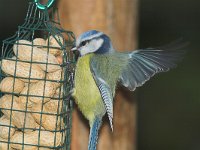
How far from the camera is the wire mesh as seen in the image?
3.51 m

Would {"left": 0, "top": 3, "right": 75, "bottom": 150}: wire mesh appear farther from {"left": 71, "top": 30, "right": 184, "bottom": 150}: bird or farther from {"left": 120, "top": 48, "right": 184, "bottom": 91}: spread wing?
{"left": 120, "top": 48, "right": 184, "bottom": 91}: spread wing

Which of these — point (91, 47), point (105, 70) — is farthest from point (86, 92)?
point (91, 47)

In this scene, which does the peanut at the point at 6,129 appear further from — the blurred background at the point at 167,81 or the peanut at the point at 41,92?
the blurred background at the point at 167,81

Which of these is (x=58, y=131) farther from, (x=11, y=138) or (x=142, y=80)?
(x=142, y=80)

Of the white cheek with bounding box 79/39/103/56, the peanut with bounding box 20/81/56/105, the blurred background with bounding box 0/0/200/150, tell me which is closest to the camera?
the peanut with bounding box 20/81/56/105

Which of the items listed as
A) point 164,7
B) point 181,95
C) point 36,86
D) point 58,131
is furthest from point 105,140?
point 164,7

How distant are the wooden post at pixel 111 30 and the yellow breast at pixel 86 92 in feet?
0.37

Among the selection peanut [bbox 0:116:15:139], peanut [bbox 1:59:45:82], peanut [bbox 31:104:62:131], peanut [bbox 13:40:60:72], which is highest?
peanut [bbox 13:40:60:72]

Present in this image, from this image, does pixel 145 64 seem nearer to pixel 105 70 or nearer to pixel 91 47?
pixel 105 70

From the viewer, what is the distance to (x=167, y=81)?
6641 millimetres

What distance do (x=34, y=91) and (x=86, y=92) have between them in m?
0.38

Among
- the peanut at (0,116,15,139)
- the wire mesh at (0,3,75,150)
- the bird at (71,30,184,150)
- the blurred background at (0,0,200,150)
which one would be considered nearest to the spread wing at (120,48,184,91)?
the bird at (71,30,184,150)

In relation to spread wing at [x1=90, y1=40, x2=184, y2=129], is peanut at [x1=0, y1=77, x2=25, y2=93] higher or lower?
lower

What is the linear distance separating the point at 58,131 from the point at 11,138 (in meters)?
0.30
